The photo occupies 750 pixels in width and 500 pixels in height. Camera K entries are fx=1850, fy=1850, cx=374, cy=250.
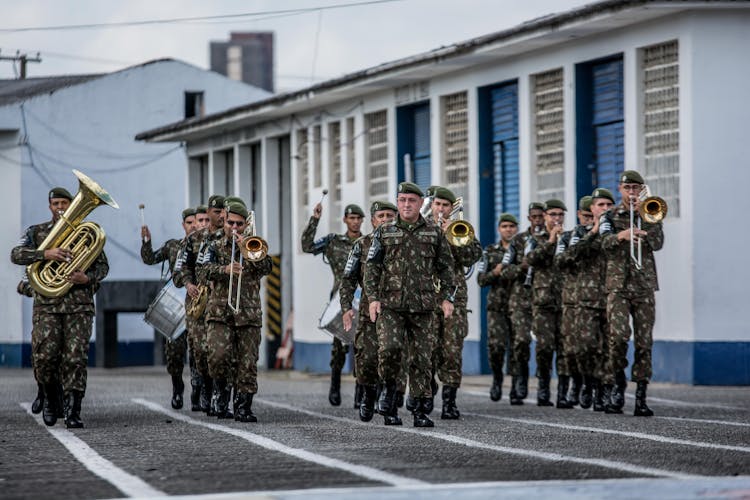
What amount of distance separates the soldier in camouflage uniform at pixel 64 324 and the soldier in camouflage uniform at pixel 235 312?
45.5 inches

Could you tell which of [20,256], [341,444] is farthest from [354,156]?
[341,444]

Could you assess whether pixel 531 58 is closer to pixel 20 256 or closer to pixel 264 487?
pixel 20 256

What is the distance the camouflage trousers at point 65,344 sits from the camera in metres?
16.6

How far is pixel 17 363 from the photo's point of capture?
5278 centimetres

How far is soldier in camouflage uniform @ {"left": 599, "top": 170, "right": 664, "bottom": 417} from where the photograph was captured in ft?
58.6

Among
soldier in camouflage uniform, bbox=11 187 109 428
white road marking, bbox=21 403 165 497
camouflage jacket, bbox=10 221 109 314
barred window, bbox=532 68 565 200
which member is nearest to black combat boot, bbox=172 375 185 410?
soldier in camouflage uniform, bbox=11 187 109 428

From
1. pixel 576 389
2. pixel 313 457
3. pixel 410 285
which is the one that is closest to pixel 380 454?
pixel 313 457

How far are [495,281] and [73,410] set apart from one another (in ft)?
20.2

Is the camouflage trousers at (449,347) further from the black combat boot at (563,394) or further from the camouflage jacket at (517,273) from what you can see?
the camouflage jacket at (517,273)

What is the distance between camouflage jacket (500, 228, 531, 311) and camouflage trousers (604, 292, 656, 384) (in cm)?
242

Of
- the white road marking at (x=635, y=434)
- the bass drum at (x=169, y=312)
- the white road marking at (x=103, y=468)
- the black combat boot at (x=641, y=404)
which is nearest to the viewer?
the white road marking at (x=103, y=468)

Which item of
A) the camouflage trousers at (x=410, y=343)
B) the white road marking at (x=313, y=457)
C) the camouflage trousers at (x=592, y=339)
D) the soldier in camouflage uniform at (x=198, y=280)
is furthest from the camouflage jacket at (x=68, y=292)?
the camouflage trousers at (x=592, y=339)

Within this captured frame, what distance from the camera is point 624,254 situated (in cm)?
1806

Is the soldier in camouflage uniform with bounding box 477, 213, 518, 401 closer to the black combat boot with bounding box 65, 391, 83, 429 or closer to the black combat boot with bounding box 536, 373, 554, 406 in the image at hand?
the black combat boot with bounding box 536, 373, 554, 406
